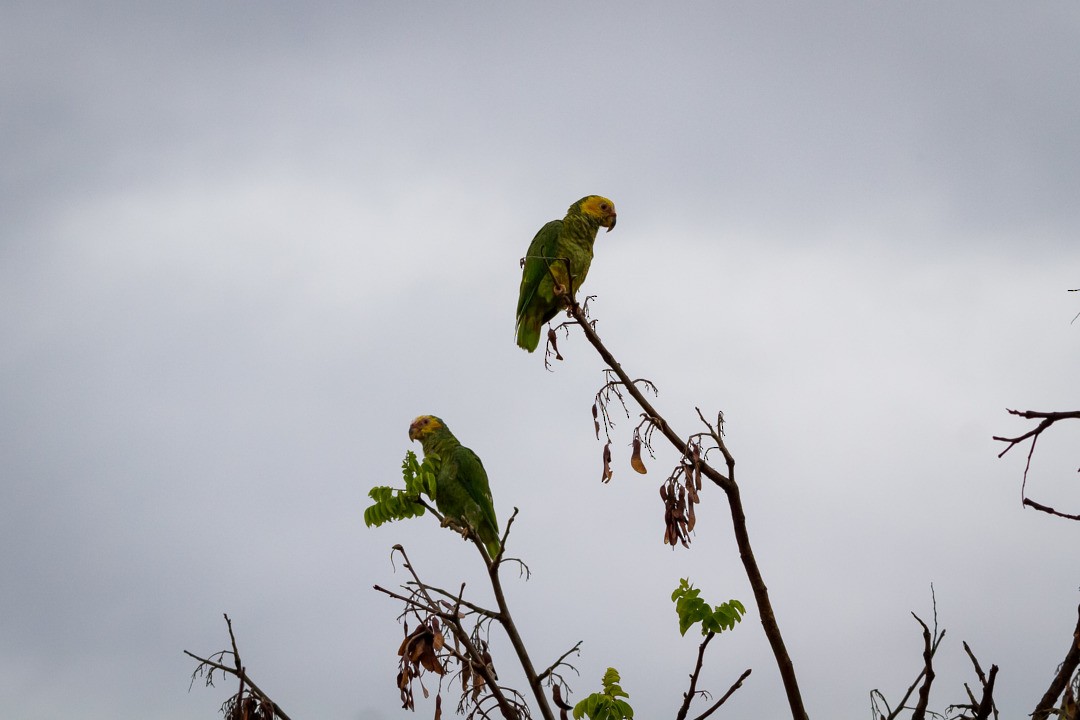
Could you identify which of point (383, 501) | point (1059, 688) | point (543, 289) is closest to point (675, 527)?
point (1059, 688)

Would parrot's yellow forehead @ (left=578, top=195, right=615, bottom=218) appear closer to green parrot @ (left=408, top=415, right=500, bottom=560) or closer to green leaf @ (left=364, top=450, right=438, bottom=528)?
green parrot @ (left=408, top=415, right=500, bottom=560)

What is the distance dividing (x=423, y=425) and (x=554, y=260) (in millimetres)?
2761

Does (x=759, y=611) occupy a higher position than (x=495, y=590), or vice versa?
(x=495, y=590)

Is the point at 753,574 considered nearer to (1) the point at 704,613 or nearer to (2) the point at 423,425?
(1) the point at 704,613

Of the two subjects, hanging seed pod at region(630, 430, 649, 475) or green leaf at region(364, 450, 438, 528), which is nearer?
hanging seed pod at region(630, 430, 649, 475)

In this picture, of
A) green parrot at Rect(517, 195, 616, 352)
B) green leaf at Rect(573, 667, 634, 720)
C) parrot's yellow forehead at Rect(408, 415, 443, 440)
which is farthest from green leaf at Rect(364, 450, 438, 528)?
parrot's yellow forehead at Rect(408, 415, 443, 440)

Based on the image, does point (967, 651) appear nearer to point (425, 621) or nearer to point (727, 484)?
point (727, 484)

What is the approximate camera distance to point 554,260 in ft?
27.9

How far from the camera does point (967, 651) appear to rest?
3.19 metres

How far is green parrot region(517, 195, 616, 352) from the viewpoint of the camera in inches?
352

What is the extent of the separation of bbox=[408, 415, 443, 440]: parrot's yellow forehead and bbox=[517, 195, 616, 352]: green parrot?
1688 millimetres

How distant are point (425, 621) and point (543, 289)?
506cm

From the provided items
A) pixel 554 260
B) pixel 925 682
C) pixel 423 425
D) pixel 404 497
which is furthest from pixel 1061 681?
pixel 423 425

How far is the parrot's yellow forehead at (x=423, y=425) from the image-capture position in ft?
33.2
